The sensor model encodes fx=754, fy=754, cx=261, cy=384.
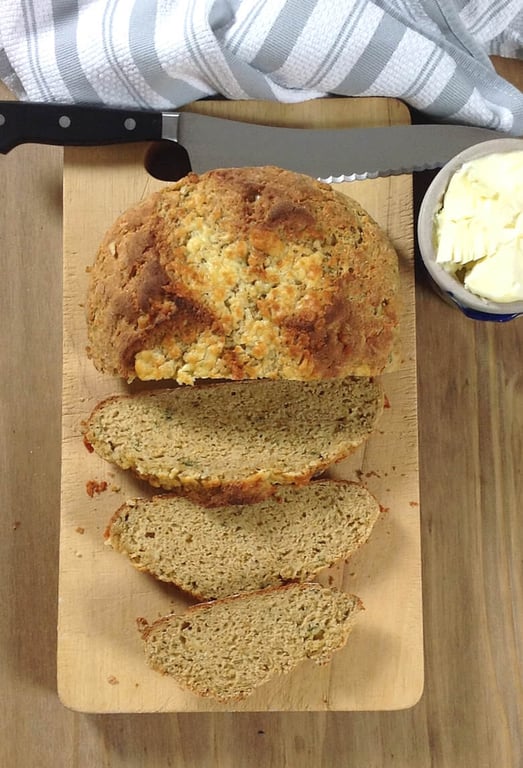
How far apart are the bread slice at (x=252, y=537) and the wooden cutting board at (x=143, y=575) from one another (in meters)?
0.06

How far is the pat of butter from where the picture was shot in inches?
→ 71.4

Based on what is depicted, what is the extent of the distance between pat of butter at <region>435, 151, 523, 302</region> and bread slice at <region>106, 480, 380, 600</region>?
2.05ft

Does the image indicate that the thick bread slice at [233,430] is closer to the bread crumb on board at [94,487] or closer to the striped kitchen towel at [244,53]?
the bread crumb on board at [94,487]

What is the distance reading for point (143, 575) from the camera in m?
2.01

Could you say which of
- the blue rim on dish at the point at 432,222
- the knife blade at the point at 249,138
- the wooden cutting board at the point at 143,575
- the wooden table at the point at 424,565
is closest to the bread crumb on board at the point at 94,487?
the wooden cutting board at the point at 143,575

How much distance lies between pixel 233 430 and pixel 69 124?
91cm

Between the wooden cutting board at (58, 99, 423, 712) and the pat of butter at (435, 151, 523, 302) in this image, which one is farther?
the wooden cutting board at (58, 99, 423, 712)

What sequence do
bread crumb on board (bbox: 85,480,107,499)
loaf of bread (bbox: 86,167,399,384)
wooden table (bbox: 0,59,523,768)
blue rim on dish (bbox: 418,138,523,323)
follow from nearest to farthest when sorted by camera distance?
loaf of bread (bbox: 86,167,399,384) < blue rim on dish (bbox: 418,138,523,323) < bread crumb on board (bbox: 85,480,107,499) < wooden table (bbox: 0,59,523,768)

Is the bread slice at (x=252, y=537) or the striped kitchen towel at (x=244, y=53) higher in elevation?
the striped kitchen towel at (x=244, y=53)

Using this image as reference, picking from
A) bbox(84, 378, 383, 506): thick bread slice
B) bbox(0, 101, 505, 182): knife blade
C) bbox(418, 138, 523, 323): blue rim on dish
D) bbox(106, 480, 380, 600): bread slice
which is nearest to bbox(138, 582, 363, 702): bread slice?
bbox(106, 480, 380, 600): bread slice

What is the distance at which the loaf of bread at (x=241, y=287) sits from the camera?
5.72 ft

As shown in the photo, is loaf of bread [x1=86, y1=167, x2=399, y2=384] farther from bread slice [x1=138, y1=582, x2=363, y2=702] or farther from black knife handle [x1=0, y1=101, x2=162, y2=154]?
bread slice [x1=138, y1=582, x2=363, y2=702]

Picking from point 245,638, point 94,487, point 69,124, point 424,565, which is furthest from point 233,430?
point 69,124

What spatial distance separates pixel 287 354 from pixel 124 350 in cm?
38
